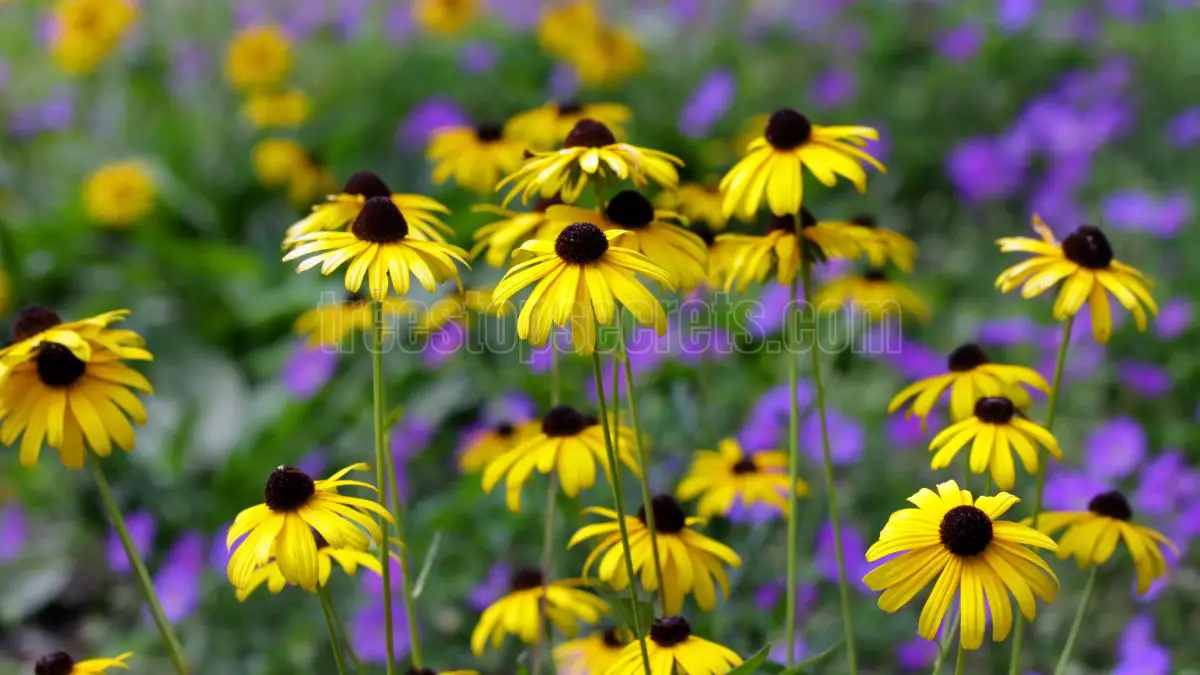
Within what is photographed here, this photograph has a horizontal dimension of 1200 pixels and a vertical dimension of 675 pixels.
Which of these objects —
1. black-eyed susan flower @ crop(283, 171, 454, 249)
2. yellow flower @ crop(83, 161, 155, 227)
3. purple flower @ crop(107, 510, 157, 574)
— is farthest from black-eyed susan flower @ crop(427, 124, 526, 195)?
yellow flower @ crop(83, 161, 155, 227)

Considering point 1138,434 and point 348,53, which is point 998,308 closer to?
point 1138,434

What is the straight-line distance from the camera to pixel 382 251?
56.6 inches

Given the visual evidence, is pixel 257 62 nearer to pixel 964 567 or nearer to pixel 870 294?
pixel 870 294

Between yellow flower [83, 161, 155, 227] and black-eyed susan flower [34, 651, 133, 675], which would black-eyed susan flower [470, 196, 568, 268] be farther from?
yellow flower [83, 161, 155, 227]

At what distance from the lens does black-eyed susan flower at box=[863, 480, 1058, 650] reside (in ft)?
4.00

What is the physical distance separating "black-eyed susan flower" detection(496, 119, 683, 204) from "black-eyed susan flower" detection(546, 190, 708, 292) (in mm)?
44

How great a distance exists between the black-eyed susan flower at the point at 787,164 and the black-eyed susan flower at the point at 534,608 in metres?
0.62

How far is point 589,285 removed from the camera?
1.30 metres

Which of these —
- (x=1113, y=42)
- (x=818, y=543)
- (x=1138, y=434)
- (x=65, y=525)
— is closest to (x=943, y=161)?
(x=1113, y=42)

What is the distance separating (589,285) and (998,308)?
9.13ft

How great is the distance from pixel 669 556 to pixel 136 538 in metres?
1.77

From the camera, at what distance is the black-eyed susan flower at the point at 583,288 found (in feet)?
4.23

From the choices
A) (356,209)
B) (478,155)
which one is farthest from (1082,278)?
(478,155)

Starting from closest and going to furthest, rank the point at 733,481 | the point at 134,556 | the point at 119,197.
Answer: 1. the point at 134,556
2. the point at 733,481
3. the point at 119,197
